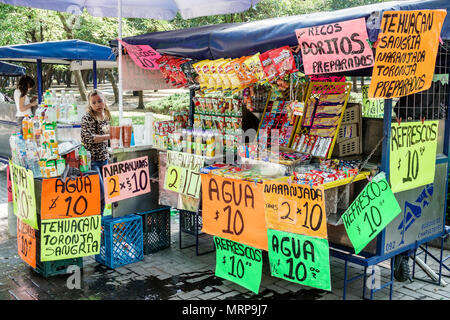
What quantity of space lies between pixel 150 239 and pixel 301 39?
3271 mm

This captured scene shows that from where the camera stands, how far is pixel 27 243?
5.13 metres

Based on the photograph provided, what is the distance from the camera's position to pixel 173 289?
484 centimetres

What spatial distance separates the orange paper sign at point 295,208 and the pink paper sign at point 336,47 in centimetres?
106

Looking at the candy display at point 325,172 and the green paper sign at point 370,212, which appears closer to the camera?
the green paper sign at point 370,212

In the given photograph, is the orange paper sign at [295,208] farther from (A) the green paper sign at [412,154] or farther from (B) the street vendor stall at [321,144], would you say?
(A) the green paper sign at [412,154]

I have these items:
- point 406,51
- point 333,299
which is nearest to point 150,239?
point 333,299

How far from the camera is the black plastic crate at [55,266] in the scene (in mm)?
5020

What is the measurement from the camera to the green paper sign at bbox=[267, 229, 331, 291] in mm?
3982

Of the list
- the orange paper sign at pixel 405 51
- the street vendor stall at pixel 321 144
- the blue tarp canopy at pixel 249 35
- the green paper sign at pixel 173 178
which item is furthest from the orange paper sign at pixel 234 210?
the orange paper sign at pixel 405 51

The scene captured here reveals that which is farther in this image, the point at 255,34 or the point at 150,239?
the point at 150,239

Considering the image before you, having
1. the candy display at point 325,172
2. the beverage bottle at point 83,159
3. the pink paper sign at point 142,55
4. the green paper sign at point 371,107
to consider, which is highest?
the pink paper sign at point 142,55
